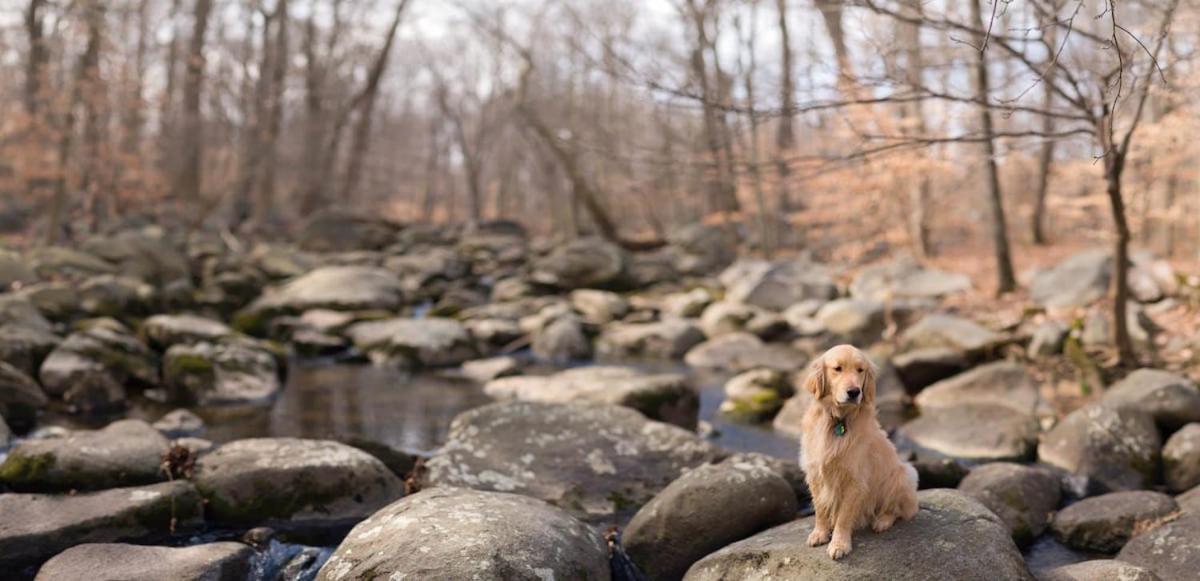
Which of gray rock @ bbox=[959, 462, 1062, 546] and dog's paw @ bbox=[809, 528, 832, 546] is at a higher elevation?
dog's paw @ bbox=[809, 528, 832, 546]

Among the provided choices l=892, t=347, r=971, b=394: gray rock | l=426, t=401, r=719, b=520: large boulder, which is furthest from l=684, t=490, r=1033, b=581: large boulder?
l=892, t=347, r=971, b=394: gray rock

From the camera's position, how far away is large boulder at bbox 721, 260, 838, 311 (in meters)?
14.9

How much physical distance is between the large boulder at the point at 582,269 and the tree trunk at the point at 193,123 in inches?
512

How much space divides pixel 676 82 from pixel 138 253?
515 inches

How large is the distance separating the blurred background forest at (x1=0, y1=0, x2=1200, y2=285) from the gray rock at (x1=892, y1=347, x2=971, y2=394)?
91.5 inches

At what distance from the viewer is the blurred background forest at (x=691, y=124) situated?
654 cm

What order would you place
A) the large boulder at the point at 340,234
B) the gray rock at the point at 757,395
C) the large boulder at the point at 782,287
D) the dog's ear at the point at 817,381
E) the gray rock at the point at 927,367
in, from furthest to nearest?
the large boulder at the point at 340,234, the large boulder at the point at 782,287, the gray rock at the point at 927,367, the gray rock at the point at 757,395, the dog's ear at the point at 817,381

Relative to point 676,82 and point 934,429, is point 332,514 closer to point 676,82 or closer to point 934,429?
point 676,82

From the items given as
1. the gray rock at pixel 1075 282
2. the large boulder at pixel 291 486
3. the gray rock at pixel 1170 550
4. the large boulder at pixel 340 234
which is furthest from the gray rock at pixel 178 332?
the gray rock at pixel 1075 282

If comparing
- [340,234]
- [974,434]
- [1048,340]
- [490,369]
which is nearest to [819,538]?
[974,434]

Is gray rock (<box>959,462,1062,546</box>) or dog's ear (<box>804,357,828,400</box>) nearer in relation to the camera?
dog's ear (<box>804,357,828,400</box>)

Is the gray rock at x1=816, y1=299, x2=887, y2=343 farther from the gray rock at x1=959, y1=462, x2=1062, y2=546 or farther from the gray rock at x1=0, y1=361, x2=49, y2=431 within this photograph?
the gray rock at x1=0, y1=361, x2=49, y2=431

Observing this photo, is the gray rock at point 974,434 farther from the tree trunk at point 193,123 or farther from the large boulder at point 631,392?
the tree trunk at point 193,123

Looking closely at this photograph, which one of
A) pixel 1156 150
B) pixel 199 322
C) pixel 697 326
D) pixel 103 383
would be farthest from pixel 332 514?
pixel 1156 150
